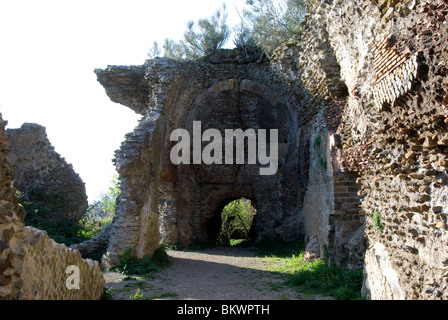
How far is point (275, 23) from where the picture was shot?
1320 cm

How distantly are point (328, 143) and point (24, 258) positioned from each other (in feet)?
21.1

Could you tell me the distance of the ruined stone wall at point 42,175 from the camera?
35.8 feet

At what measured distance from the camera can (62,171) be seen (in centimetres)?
1171

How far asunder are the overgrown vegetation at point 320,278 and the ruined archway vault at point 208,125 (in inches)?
123

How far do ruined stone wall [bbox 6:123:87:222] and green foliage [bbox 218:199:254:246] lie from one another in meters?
9.55

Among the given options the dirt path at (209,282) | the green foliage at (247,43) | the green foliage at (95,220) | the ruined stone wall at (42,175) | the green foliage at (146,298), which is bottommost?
the dirt path at (209,282)

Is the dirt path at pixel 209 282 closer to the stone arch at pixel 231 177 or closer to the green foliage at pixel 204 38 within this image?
the stone arch at pixel 231 177

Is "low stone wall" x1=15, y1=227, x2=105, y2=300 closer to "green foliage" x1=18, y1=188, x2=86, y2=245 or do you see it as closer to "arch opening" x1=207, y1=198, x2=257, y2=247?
"green foliage" x1=18, y1=188, x2=86, y2=245

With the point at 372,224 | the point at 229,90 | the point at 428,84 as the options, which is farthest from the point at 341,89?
the point at 229,90

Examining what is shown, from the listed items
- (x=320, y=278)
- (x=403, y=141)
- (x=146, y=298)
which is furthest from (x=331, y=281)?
(x=403, y=141)

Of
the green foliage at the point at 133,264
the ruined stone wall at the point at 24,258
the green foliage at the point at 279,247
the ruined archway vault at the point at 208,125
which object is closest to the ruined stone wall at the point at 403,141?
the ruined stone wall at the point at 24,258

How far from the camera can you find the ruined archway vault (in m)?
12.2

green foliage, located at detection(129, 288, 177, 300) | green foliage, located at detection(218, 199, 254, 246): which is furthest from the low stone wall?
green foliage, located at detection(218, 199, 254, 246)
